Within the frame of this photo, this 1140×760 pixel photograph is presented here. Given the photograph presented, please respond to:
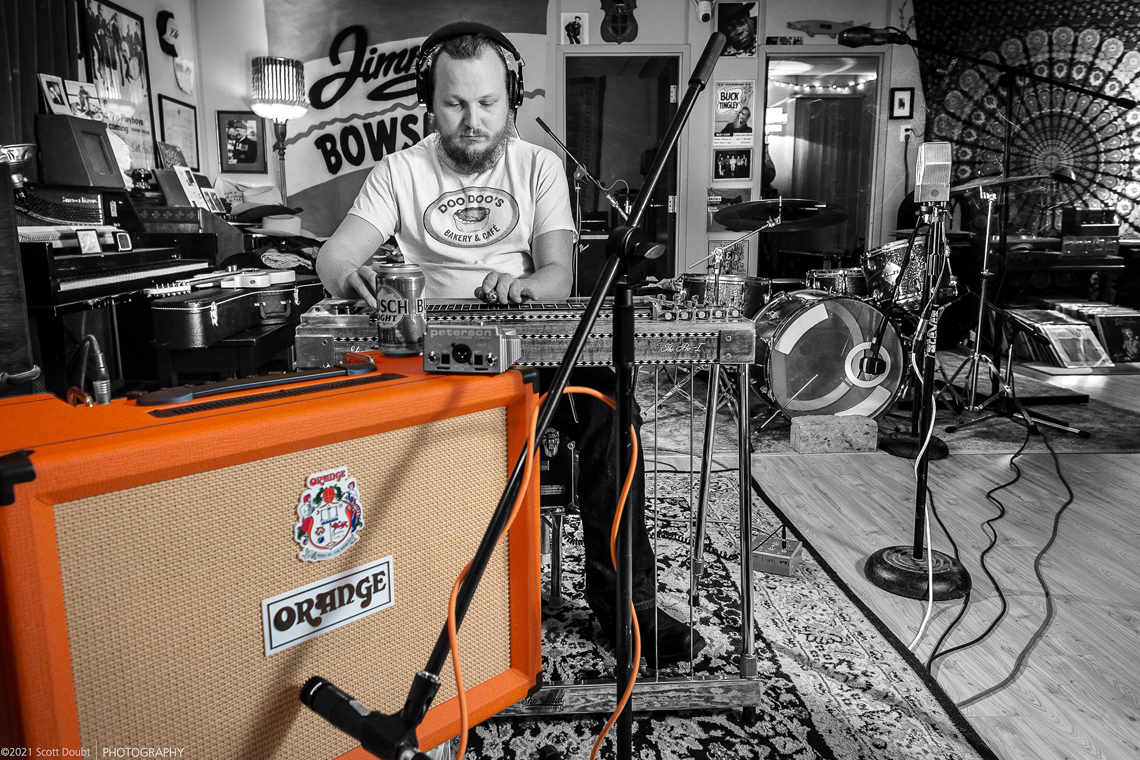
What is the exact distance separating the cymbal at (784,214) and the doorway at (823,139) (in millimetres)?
1964

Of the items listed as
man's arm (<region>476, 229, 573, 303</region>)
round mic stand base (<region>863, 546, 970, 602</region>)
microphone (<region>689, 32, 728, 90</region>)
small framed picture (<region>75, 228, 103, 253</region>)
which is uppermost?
microphone (<region>689, 32, 728, 90</region>)

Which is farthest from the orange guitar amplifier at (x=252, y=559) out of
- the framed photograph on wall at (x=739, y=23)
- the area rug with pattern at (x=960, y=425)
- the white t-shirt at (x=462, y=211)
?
the framed photograph on wall at (x=739, y=23)

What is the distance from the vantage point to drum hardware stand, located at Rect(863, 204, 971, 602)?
1890mm

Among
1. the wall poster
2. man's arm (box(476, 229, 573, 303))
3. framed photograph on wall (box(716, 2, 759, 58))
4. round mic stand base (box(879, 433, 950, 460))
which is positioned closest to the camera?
man's arm (box(476, 229, 573, 303))

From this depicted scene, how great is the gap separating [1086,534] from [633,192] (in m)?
4.20

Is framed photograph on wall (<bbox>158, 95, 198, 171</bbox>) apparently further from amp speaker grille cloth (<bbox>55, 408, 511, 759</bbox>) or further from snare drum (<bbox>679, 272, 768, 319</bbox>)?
amp speaker grille cloth (<bbox>55, 408, 511, 759</bbox>)

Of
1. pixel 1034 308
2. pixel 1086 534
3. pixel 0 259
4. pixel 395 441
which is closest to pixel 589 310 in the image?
pixel 395 441

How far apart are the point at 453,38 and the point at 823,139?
507 centimetres

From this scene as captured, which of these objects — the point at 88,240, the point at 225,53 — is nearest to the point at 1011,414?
the point at 88,240

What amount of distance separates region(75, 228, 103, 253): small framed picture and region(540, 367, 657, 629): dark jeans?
252cm

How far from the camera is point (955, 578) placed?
1.94 m

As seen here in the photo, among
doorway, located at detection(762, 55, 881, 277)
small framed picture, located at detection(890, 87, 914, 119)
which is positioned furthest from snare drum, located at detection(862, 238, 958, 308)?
small framed picture, located at detection(890, 87, 914, 119)

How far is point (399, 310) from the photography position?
1146 mm

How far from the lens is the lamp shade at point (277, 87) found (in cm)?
513
